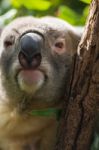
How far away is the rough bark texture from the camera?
1929 mm

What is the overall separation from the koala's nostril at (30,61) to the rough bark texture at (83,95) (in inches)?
6.1

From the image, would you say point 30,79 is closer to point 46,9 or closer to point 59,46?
point 59,46

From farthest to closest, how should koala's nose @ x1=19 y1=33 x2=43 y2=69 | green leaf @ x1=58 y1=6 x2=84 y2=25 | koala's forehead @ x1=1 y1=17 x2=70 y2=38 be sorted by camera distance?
green leaf @ x1=58 y1=6 x2=84 y2=25 → koala's forehead @ x1=1 y1=17 x2=70 y2=38 → koala's nose @ x1=19 y1=33 x2=43 y2=69

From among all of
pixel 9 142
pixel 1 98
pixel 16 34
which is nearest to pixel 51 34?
pixel 16 34

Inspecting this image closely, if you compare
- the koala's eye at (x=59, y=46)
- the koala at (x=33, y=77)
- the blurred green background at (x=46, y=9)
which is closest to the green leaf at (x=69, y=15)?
the blurred green background at (x=46, y=9)

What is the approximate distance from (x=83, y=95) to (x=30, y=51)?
0.26 m

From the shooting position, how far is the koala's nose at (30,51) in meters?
1.90

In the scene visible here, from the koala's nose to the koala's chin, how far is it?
0.11 feet

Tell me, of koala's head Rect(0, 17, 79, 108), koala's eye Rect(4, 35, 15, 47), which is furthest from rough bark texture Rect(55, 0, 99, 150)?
koala's eye Rect(4, 35, 15, 47)

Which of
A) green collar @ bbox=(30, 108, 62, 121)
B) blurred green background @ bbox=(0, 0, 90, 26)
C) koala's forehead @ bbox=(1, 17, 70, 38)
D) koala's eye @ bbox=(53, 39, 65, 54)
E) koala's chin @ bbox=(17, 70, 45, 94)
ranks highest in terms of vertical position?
blurred green background @ bbox=(0, 0, 90, 26)

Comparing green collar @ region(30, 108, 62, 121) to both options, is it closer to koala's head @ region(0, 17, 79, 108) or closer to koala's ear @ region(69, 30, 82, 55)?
koala's head @ region(0, 17, 79, 108)

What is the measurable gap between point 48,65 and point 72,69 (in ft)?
0.38

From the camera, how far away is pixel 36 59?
1.92 metres

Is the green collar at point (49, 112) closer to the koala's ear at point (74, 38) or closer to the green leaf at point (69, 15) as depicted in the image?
the koala's ear at point (74, 38)
